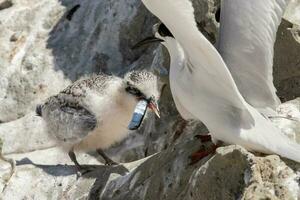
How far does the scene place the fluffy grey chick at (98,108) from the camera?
7.62 meters

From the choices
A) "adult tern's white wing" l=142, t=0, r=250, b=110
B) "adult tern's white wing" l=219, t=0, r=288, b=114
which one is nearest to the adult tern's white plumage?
"adult tern's white wing" l=142, t=0, r=250, b=110

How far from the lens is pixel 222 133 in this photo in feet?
19.0

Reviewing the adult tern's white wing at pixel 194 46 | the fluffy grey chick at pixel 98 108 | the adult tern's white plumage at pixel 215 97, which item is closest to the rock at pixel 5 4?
the fluffy grey chick at pixel 98 108

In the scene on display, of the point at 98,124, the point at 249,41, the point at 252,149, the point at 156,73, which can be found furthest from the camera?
the point at 156,73

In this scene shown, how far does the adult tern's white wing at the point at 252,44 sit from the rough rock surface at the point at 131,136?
33 cm

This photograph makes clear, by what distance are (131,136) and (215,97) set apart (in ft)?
11.4

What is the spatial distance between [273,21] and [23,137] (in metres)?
4.63

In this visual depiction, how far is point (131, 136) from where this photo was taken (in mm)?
9070

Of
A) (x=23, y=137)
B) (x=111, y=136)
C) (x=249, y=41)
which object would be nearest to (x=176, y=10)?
(x=249, y=41)

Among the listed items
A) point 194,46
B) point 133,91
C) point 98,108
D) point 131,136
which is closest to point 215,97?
point 194,46

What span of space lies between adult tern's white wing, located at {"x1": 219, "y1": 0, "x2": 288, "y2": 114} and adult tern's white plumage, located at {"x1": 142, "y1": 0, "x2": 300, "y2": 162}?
46 centimetres

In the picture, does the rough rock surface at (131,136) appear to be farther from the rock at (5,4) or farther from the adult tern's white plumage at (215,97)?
the adult tern's white plumage at (215,97)

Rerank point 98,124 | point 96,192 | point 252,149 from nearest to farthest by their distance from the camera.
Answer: point 252,149
point 96,192
point 98,124

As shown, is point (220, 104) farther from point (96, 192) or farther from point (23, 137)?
point (23, 137)
